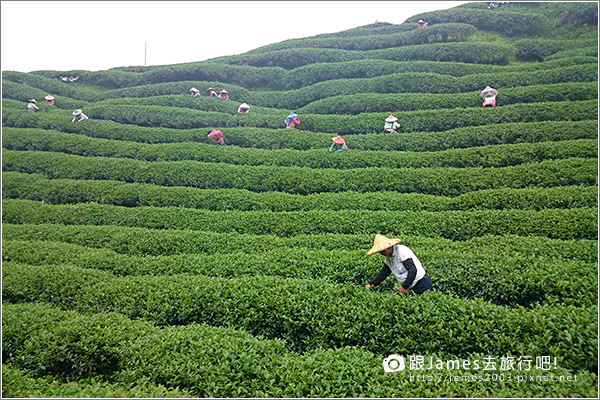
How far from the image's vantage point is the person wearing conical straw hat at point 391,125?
1842cm

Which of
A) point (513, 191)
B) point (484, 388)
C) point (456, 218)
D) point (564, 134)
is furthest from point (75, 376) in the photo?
point (564, 134)

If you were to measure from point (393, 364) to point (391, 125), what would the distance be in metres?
15.1

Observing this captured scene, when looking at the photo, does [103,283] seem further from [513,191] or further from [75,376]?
[513,191]

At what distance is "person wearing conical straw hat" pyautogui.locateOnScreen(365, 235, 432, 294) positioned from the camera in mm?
6703

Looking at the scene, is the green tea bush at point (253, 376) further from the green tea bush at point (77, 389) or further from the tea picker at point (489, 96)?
the tea picker at point (489, 96)

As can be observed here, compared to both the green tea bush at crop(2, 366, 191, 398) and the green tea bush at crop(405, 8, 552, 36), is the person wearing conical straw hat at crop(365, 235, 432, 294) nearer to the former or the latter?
the green tea bush at crop(2, 366, 191, 398)

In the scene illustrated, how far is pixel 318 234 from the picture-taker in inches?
444

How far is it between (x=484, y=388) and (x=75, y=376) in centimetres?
698

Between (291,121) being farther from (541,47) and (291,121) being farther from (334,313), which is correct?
(541,47)

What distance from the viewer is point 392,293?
698cm

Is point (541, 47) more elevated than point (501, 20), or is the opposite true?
point (501, 20)

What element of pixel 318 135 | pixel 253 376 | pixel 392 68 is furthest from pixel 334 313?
pixel 392 68

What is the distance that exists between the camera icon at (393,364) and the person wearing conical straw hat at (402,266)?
163cm

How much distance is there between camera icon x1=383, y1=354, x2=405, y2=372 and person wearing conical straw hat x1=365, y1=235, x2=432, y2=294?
1625mm
